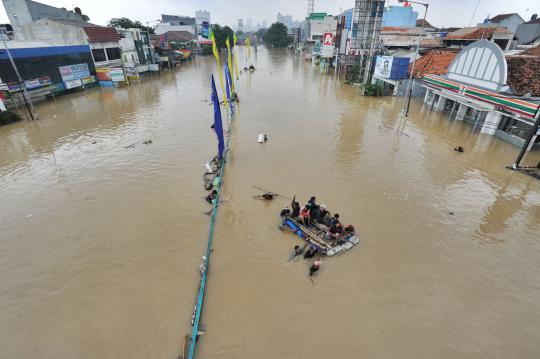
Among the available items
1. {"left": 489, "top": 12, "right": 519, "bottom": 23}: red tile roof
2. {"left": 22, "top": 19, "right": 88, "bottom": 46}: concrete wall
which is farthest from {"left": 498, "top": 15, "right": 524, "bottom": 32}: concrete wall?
{"left": 22, "top": 19, "right": 88, "bottom": 46}: concrete wall

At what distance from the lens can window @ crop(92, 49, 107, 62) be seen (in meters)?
Result: 42.8

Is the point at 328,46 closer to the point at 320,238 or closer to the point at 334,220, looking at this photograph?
the point at 334,220

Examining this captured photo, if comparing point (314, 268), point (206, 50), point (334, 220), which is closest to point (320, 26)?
point (206, 50)

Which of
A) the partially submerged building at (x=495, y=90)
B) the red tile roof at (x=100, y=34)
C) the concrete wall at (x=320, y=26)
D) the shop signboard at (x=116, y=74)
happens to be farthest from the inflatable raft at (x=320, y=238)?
the concrete wall at (x=320, y=26)

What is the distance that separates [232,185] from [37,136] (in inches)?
773

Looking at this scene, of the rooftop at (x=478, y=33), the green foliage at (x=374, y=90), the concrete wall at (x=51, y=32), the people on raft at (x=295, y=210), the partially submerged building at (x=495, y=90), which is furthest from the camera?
the rooftop at (x=478, y=33)

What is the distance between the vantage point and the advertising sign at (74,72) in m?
37.0

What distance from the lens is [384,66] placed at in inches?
1492

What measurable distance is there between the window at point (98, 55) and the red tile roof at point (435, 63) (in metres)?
47.2

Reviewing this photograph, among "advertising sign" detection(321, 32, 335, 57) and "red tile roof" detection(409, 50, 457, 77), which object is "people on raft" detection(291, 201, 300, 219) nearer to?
"red tile roof" detection(409, 50, 457, 77)

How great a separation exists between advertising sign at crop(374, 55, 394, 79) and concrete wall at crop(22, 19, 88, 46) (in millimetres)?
43802

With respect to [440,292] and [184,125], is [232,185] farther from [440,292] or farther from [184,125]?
[184,125]

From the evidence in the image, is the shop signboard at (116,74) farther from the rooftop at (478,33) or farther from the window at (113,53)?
the rooftop at (478,33)

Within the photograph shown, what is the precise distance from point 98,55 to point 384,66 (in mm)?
43698
